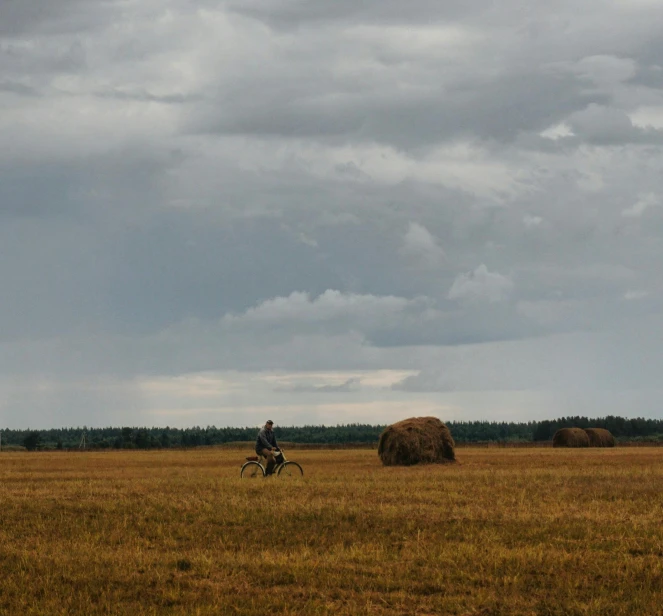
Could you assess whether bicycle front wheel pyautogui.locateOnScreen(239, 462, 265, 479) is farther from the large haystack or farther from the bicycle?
the large haystack

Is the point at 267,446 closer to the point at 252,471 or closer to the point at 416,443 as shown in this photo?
the point at 252,471

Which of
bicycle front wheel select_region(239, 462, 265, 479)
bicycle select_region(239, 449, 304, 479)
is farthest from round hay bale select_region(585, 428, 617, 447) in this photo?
bicycle select_region(239, 449, 304, 479)

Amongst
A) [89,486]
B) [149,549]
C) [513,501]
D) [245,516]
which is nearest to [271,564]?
[149,549]

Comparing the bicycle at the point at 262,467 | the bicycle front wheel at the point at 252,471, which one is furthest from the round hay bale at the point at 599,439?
the bicycle at the point at 262,467

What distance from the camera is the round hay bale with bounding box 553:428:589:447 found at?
79.0 m

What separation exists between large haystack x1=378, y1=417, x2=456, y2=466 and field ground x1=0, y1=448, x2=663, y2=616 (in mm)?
16279

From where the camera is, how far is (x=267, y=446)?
3362 cm

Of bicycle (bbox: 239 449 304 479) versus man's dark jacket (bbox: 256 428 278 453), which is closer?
bicycle (bbox: 239 449 304 479)

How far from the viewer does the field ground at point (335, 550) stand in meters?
14.2

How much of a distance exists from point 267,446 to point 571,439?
50431 millimetres

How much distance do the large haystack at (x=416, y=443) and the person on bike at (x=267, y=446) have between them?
12.2 metres

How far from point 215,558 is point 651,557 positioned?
7345 mm

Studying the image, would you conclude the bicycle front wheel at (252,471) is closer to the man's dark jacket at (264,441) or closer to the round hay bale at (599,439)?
the man's dark jacket at (264,441)

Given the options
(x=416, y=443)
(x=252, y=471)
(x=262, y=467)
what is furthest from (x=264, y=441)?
(x=416, y=443)
